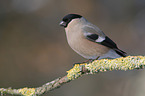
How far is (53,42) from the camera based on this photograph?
4312mm

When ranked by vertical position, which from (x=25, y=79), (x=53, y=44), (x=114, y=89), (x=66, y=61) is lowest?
(x=114, y=89)

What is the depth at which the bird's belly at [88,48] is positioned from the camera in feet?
6.86

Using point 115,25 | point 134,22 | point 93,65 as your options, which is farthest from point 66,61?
point 93,65

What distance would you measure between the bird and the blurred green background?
5.14 feet

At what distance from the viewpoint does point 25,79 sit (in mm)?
3863

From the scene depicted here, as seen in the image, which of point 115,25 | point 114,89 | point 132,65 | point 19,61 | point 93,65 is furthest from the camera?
point 115,25

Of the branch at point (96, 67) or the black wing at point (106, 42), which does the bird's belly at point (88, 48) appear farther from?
the branch at point (96, 67)

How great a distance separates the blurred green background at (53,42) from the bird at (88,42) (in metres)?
1.57

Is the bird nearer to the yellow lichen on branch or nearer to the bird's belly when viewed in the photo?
the bird's belly


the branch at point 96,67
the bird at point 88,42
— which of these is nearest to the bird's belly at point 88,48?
the bird at point 88,42

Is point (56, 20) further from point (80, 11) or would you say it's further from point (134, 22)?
point (134, 22)

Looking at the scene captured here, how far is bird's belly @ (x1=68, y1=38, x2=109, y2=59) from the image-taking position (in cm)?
209

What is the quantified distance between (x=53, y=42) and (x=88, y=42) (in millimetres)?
2218

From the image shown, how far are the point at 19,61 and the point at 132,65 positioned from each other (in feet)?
10.3
